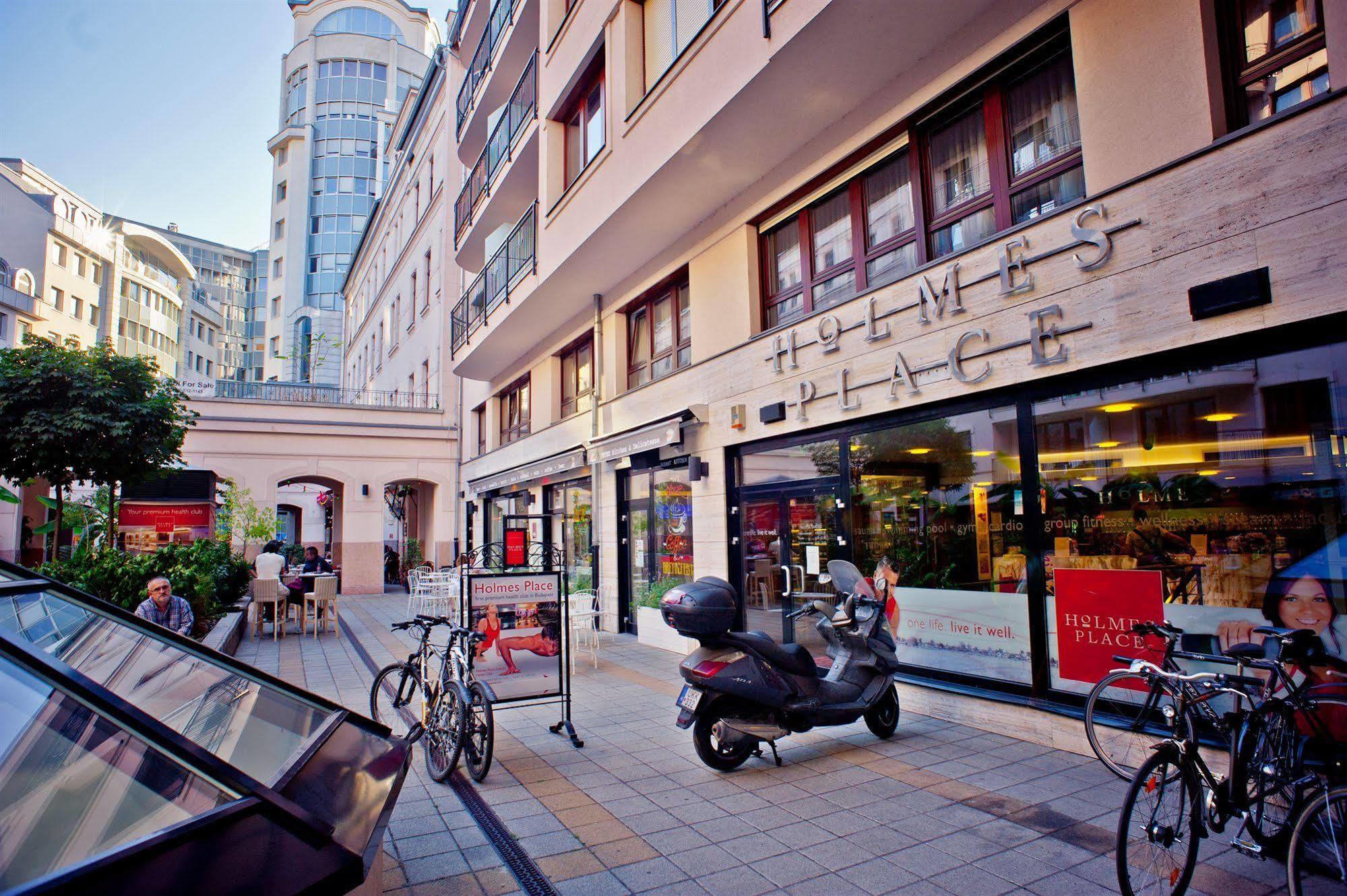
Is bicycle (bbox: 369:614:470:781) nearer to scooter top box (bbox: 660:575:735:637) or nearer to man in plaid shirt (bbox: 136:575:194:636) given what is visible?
scooter top box (bbox: 660:575:735:637)

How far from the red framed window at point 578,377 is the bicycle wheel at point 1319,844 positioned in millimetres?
11919

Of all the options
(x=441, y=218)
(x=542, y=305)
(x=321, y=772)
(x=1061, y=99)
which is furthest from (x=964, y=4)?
(x=441, y=218)

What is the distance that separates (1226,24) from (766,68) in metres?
3.57

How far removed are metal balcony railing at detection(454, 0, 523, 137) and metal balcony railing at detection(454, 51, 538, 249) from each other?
1.11m

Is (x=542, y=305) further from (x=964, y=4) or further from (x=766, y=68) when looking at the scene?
(x=964, y=4)

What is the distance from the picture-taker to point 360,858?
1.89 meters

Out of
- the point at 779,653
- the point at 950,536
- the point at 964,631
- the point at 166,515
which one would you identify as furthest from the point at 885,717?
the point at 166,515

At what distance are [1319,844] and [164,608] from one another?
354 inches

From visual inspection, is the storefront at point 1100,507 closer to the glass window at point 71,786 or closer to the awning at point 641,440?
the awning at point 641,440

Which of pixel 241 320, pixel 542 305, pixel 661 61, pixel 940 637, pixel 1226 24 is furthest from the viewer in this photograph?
pixel 241 320

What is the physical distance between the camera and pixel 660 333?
1233 cm

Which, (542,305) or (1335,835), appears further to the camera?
(542,305)

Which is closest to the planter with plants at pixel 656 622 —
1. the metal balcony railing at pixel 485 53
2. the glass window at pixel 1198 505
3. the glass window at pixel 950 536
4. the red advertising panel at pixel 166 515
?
the glass window at pixel 950 536

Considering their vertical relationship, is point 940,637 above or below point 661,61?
below
